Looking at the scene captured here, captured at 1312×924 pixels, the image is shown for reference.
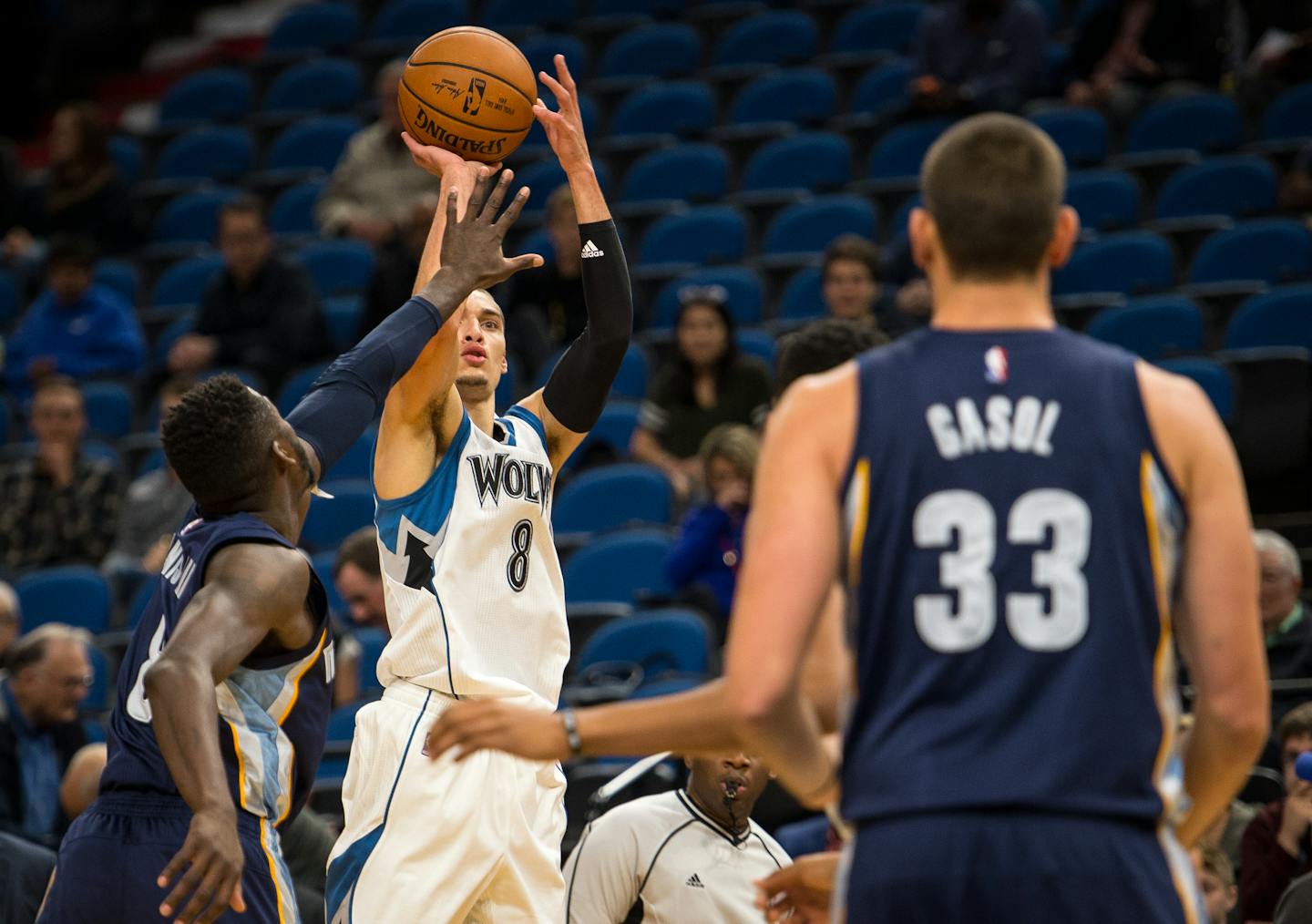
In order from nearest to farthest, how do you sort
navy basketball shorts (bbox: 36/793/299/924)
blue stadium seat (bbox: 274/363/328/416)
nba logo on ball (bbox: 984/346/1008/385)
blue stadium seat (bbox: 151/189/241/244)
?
1. nba logo on ball (bbox: 984/346/1008/385)
2. navy basketball shorts (bbox: 36/793/299/924)
3. blue stadium seat (bbox: 274/363/328/416)
4. blue stadium seat (bbox: 151/189/241/244)

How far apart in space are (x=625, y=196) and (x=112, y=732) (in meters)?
8.95

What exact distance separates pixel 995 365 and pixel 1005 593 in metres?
0.36

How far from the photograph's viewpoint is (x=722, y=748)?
282cm

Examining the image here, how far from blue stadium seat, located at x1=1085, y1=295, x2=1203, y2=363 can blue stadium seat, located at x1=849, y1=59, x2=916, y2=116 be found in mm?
3607

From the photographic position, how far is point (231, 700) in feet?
14.0

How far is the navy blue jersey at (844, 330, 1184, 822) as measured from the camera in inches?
103

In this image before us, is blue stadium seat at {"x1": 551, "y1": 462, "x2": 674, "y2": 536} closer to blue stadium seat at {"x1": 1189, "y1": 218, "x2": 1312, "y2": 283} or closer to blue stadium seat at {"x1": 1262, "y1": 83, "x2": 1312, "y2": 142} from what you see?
blue stadium seat at {"x1": 1189, "y1": 218, "x2": 1312, "y2": 283}

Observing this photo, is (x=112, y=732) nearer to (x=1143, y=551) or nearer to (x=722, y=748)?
(x=722, y=748)

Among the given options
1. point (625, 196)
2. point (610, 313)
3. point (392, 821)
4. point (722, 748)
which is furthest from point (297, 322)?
point (722, 748)

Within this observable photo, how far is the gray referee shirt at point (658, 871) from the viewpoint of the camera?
554 centimetres

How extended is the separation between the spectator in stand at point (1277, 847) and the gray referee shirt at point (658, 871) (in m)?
1.78

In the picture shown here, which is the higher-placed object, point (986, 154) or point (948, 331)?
point (986, 154)

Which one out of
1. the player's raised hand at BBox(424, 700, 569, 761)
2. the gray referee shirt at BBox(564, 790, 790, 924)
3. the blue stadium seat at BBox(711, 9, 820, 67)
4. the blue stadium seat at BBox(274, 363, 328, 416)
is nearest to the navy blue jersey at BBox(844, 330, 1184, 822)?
the player's raised hand at BBox(424, 700, 569, 761)

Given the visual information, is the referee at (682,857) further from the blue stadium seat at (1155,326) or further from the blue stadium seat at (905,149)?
the blue stadium seat at (905,149)
